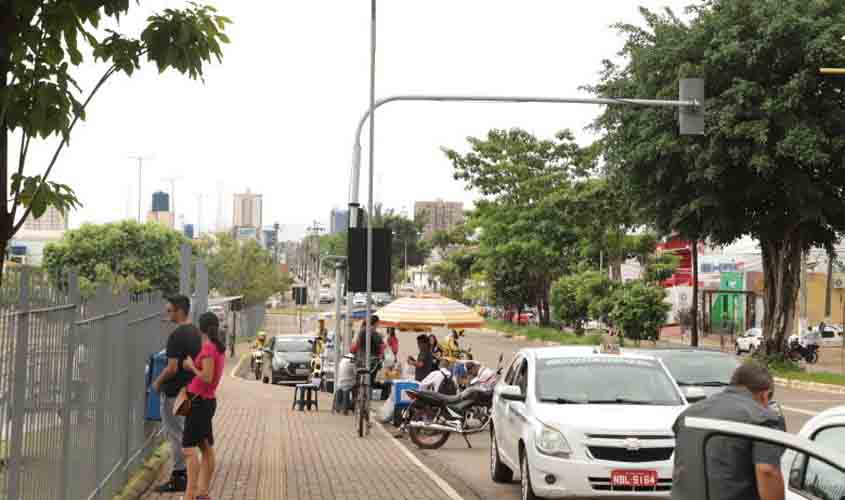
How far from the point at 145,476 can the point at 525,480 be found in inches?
150

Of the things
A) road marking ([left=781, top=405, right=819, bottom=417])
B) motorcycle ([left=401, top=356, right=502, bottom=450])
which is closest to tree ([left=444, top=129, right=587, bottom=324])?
road marking ([left=781, top=405, right=819, bottom=417])

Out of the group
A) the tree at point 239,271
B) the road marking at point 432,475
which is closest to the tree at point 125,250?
the tree at point 239,271

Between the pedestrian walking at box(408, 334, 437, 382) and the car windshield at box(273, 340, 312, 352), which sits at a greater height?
the pedestrian walking at box(408, 334, 437, 382)

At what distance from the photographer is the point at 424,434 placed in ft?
58.0

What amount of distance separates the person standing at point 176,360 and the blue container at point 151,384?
5.16 ft

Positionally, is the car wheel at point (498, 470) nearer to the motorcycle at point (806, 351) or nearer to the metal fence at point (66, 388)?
the metal fence at point (66, 388)

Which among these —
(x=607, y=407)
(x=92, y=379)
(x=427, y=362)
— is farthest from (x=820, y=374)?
(x=92, y=379)

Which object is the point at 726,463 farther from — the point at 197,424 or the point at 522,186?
the point at 522,186

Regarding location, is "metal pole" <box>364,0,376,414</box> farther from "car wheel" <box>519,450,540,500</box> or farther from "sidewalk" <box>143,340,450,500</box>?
"car wheel" <box>519,450,540,500</box>

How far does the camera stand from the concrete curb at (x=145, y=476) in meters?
10.7

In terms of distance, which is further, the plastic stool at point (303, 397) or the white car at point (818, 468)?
the plastic stool at point (303, 397)

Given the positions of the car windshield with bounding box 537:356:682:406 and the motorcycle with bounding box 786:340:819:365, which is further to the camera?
the motorcycle with bounding box 786:340:819:365

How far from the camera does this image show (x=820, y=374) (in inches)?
1339

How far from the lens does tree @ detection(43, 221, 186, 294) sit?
75.8 m
